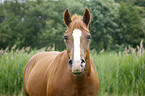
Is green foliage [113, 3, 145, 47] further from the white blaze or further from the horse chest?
the white blaze

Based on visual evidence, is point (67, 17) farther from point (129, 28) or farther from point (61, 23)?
point (129, 28)

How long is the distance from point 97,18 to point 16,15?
22195 mm

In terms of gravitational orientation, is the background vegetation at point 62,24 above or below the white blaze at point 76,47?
above

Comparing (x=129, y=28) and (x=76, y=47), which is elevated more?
(x=129, y=28)

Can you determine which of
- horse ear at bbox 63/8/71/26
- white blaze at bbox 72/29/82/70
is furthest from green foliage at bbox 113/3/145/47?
white blaze at bbox 72/29/82/70

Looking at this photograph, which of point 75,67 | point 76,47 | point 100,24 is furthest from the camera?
point 100,24

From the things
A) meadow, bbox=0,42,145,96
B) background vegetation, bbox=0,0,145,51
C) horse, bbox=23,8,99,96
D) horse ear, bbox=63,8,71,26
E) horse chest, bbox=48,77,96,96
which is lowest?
meadow, bbox=0,42,145,96

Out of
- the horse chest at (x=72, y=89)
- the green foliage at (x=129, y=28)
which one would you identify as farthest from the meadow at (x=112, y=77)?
the green foliage at (x=129, y=28)

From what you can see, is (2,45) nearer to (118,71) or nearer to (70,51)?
(118,71)

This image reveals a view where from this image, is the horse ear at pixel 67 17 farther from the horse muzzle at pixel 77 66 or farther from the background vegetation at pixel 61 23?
the background vegetation at pixel 61 23

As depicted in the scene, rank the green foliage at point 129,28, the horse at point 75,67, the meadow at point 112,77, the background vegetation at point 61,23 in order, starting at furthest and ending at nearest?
1. the green foliage at point 129,28
2. the background vegetation at point 61,23
3. the meadow at point 112,77
4. the horse at point 75,67

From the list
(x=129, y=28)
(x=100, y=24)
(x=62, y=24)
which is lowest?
(x=129, y=28)

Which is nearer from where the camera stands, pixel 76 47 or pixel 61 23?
pixel 76 47

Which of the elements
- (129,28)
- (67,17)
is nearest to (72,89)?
(67,17)
